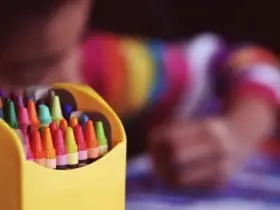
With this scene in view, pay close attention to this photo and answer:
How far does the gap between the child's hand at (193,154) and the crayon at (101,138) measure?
0.68 feet

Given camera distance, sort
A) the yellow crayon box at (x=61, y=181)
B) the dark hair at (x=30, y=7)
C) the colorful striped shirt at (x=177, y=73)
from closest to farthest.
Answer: the yellow crayon box at (x=61, y=181) → the dark hair at (x=30, y=7) → the colorful striped shirt at (x=177, y=73)

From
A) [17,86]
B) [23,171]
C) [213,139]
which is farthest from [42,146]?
[213,139]

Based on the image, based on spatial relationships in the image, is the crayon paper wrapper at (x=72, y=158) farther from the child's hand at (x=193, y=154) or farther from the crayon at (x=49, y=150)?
the child's hand at (x=193, y=154)

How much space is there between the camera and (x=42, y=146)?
28 centimetres

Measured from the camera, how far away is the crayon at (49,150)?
0.90ft

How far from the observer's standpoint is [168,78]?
579mm

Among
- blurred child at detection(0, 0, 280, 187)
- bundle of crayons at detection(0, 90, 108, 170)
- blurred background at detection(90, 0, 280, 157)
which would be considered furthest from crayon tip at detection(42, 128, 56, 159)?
blurred background at detection(90, 0, 280, 157)

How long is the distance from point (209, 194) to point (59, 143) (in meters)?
0.24

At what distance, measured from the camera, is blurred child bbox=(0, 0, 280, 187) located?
0.43 metres

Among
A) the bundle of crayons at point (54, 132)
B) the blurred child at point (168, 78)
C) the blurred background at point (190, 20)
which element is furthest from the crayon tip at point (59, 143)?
the blurred background at point (190, 20)

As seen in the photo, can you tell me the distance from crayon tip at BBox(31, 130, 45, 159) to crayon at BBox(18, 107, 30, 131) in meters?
0.01

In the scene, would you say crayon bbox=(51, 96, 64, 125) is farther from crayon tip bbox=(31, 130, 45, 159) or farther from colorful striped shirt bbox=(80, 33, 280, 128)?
colorful striped shirt bbox=(80, 33, 280, 128)

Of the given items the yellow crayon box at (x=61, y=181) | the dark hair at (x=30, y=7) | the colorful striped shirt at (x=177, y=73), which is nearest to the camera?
the yellow crayon box at (x=61, y=181)

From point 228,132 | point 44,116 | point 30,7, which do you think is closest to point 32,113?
point 44,116
